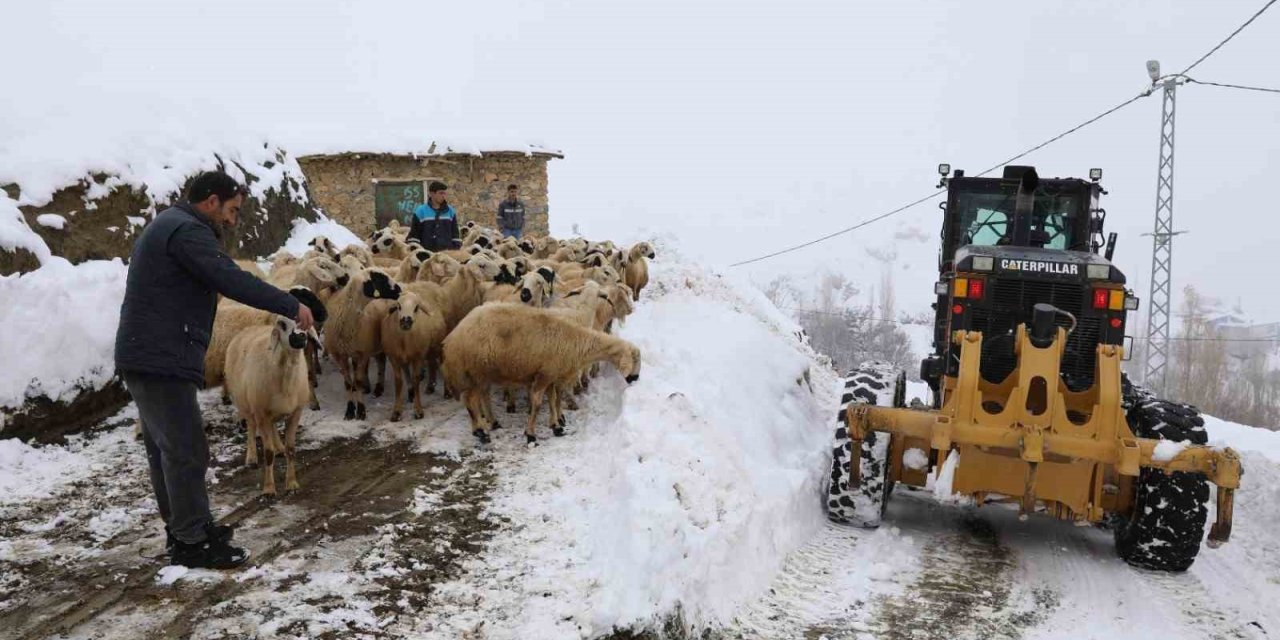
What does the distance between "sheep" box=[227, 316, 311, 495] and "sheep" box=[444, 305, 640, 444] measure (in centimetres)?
185

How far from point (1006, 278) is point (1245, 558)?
9.65 ft

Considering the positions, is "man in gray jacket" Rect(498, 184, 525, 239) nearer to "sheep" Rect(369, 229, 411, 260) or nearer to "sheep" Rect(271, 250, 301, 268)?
"sheep" Rect(369, 229, 411, 260)

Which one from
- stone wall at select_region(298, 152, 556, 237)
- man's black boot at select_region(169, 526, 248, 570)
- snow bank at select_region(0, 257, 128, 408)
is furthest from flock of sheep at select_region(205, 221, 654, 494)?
stone wall at select_region(298, 152, 556, 237)

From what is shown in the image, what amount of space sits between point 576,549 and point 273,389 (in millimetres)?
2666

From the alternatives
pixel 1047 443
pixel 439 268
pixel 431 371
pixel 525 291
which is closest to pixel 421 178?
pixel 439 268

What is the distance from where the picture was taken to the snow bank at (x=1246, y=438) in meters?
10.0

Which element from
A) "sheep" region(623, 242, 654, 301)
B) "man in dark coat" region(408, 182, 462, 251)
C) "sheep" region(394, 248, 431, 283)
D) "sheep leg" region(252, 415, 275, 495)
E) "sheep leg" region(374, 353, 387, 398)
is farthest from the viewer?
"sheep" region(623, 242, 654, 301)

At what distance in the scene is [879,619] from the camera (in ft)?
18.0

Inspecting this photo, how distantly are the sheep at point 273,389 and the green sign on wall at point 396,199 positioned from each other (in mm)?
16829

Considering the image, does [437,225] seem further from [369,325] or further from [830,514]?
[830,514]

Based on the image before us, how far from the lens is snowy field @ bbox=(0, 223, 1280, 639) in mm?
4852

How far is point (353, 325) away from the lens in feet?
30.1

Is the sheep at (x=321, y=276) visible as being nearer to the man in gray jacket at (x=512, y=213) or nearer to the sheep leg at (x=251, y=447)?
the sheep leg at (x=251, y=447)

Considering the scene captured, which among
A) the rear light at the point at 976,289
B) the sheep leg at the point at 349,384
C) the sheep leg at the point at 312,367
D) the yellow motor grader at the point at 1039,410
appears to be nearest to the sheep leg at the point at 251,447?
the sheep leg at the point at 349,384
